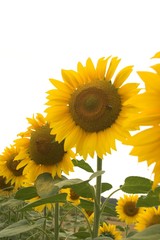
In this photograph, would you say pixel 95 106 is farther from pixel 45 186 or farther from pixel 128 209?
pixel 128 209

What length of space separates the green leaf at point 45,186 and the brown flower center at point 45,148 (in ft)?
1.66

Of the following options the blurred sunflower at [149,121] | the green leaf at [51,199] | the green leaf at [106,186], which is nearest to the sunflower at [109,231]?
the green leaf at [106,186]

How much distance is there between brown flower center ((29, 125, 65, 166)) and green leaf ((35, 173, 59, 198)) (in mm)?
507

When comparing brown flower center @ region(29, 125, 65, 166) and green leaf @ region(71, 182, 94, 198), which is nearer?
green leaf @ region(71, 182, 94, 198)

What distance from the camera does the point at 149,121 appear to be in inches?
63.9

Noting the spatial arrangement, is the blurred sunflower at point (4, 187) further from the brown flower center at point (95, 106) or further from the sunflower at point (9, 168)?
the brown flower center at point (95, 106)

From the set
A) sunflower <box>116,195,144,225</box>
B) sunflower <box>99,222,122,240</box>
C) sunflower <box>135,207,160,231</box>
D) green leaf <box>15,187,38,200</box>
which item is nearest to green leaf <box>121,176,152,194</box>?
green leaf <box>15,187,38,200</box>

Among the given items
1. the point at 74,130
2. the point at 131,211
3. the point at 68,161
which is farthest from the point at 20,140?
the point at 131,211

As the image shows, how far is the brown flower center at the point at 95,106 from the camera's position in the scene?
128 inches

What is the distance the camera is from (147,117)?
5.28 feet

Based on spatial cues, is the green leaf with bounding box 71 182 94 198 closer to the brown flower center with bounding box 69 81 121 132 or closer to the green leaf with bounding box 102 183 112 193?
the green leaf with bounding box 102 183 112 193

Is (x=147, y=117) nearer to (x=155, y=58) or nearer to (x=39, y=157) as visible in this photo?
(x=155, y=58)

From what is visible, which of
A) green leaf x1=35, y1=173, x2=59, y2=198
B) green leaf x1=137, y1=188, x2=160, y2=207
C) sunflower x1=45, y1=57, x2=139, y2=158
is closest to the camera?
green leaf x1=137, y1=188, x2=160, y2=207

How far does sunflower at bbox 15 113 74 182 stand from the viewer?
12.1 feet
